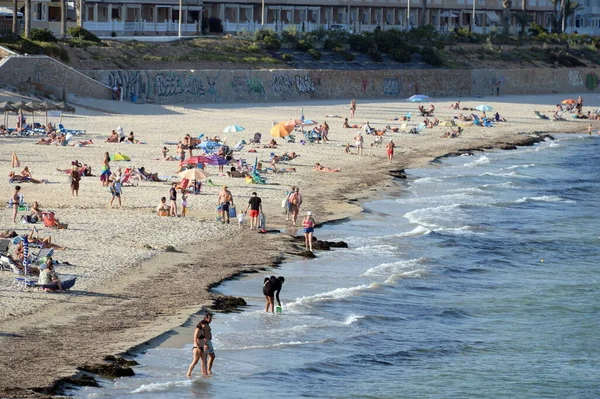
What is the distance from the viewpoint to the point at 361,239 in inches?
1198

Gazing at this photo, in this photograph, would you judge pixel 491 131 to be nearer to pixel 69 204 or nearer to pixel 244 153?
pixel 244 153

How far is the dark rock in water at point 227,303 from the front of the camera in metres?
22.4

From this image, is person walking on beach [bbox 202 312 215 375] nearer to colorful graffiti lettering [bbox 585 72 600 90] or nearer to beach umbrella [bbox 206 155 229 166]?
beach umbrella [bbox 206 155 229 166]

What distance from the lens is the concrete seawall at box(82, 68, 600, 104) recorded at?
63875 millimetres

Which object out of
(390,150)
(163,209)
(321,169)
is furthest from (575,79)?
(163,209)

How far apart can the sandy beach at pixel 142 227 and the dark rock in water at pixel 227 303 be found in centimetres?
24

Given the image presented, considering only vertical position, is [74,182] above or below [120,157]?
below

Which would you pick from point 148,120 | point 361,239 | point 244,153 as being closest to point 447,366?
point 361,239

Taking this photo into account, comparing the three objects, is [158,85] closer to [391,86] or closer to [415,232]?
[391,86]

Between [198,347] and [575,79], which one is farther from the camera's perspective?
[575,79]

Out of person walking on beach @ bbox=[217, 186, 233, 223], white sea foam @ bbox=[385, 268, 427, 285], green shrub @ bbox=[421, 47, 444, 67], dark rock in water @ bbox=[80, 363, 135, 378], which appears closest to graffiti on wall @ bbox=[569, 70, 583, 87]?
green shrub @ bbox=[421, 47, 444, 67]

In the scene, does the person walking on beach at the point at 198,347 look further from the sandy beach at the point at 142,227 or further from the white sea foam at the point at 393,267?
the white sea foam at the point at 393,267

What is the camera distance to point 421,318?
77.2 ft

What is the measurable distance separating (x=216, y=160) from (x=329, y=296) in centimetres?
1520
